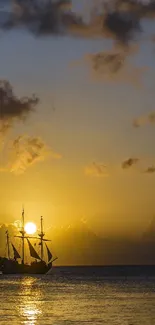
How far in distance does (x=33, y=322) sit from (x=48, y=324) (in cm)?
274

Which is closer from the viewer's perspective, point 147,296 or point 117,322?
point 117,322

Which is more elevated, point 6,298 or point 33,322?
point 6,298

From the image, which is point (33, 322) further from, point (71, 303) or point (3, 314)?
point (71, 303)

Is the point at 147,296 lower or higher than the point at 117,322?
higher

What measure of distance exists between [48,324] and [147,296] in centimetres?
4427

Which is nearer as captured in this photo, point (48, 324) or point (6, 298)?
point (48, 324)

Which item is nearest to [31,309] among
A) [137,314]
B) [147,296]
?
[137,314]

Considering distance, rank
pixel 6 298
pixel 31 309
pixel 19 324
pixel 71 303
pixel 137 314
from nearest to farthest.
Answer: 1. pixel 19 324
2. pixel 137 314
3. pixel 31 309
4. pixel 71 303
5. pixel 6 298

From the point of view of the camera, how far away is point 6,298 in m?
104

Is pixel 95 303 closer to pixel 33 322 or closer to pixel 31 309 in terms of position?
pixel 31 309

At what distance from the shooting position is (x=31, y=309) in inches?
3300

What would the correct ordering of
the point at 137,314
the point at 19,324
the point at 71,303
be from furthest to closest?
the point at 71,303 < the point at 137,314 < the point at 19,324

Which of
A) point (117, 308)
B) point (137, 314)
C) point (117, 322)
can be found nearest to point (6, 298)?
point (117, 308)

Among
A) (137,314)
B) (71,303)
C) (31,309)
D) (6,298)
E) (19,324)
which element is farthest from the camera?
(6,298)
